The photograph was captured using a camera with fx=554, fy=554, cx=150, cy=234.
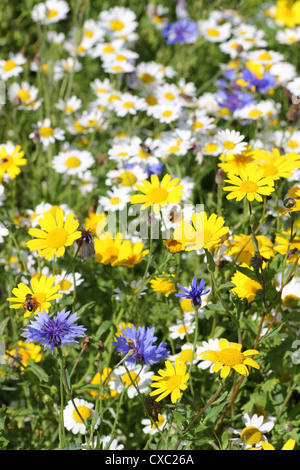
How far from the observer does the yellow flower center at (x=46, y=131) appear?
270 cm

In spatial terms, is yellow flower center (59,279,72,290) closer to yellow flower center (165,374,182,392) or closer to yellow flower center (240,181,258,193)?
yellow flower center (165,374,182,392)

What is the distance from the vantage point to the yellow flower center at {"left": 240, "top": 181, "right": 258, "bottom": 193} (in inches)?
59.7

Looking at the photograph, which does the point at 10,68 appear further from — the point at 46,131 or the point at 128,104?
the point at 128,104

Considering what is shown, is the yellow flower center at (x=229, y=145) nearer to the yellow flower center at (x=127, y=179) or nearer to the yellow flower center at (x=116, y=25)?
the yellow flower center at (x=127, y=179)

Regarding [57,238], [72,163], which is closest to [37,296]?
[57,238]

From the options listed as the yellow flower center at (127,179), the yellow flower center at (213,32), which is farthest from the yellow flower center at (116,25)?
the yellow flower center at (127,179)

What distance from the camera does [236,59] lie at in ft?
10.9

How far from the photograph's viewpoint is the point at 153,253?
93.6 inches

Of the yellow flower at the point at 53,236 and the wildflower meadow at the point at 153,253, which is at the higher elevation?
the yellow flower at the point at 53,236

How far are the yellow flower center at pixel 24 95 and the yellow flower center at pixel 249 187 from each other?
1.82 meters

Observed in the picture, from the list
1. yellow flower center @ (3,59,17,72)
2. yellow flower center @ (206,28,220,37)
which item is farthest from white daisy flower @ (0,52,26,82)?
yellow flower center @ (206,28,220,37)

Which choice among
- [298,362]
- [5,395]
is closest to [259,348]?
[298,362]

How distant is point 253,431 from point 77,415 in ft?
1.80

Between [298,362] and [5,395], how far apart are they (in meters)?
1.12
